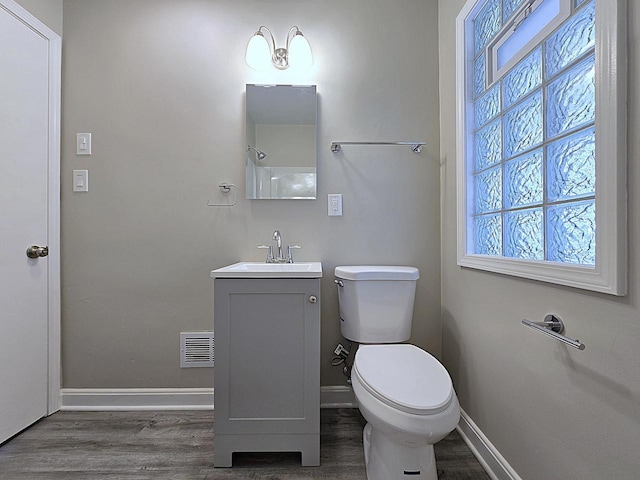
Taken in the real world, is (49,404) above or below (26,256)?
below

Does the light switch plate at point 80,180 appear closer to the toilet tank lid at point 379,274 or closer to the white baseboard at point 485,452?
the toilet tank lid at point 379,274

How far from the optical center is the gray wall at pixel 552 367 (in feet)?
2.52

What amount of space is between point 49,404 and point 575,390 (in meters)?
2.27

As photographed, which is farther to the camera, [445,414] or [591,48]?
[445,414]

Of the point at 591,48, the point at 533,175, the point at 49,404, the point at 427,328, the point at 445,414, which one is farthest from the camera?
the point at 427,328

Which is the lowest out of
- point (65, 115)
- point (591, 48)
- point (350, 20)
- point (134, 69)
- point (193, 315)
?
point (193, 315)

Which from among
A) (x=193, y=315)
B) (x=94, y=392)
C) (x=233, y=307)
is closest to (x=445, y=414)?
(x=233, y=307)

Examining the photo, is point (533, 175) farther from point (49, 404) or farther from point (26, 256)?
point (49, 404)

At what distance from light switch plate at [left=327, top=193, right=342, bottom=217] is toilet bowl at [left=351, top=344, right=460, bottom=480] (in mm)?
749

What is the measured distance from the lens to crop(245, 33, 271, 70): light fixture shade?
69.9 inches

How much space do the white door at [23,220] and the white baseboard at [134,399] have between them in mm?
130

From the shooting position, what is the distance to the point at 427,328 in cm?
189

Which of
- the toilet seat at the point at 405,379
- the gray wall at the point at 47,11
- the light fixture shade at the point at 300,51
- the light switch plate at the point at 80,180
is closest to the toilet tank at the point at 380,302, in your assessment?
the toilet seat at the point at 405,379

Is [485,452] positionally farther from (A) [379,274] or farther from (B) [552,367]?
(A) [379,274]
